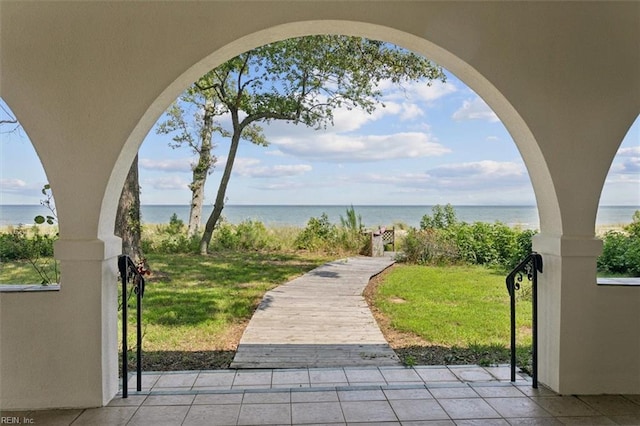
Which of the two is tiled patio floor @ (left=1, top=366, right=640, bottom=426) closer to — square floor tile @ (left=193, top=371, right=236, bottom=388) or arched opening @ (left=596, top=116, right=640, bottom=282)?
square floor tile @ (left=193, top=371, right=236, bottom=388)

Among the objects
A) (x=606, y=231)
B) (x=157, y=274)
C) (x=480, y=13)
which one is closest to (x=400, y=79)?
(x=606, y=231)

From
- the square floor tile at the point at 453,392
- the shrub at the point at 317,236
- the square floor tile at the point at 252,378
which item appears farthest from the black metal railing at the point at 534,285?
the shrub at the point at 317,236

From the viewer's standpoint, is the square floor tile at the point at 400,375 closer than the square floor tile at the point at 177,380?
No

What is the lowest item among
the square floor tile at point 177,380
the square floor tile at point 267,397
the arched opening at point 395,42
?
the square floor tile at point 177,380

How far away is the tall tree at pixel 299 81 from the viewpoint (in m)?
7.20

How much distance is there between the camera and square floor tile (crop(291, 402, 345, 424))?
2.17 m

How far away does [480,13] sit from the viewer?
→ 2.36 m

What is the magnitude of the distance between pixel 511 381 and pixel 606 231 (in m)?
3.55

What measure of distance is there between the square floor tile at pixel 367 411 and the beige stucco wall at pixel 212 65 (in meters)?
1.13

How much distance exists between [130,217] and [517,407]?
5.98m

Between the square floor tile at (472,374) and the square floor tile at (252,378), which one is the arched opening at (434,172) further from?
the square floor tile at (472,374)

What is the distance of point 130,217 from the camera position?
6406 millimetres

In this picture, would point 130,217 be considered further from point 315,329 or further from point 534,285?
point 534,285

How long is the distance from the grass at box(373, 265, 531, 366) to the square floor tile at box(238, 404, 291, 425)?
5.20 ft
